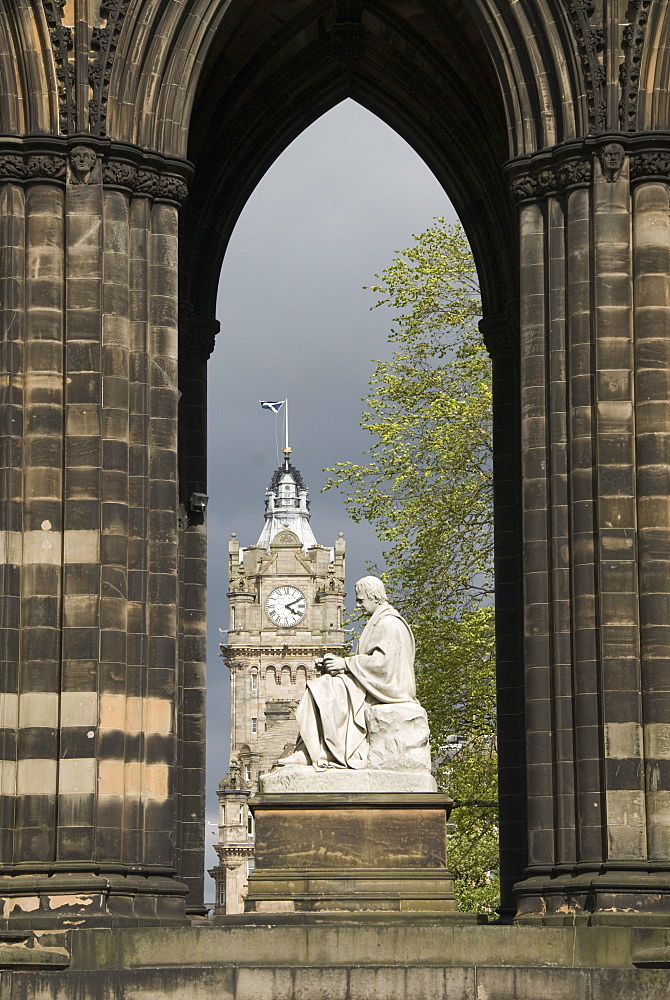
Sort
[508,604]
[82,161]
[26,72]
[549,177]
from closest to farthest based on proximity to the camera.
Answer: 1. [82,161]
2. [26,72]
3. [549,177]
4. [508,604]

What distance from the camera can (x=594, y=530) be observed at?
72.7ft

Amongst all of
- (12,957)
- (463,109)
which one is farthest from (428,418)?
(12,957)

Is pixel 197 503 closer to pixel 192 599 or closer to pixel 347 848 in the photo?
pixel 192 599

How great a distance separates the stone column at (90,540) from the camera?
21.4 metres

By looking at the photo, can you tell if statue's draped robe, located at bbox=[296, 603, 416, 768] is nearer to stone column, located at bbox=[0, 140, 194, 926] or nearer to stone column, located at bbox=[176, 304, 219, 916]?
stone column, located at bbox=[0, 140, 194, 926]

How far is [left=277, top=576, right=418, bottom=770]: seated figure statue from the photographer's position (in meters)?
23.2

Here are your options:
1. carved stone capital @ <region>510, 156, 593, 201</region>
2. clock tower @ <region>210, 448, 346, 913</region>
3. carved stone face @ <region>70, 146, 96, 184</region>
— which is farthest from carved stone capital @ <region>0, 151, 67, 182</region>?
clock tower @ <region>210, 448, 346, 913</region>

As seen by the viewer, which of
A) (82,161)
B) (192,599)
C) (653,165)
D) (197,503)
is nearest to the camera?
(82,161)

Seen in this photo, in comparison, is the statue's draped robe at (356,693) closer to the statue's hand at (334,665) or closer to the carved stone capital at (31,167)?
the statue's hand at (334,665)

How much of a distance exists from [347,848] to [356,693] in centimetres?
168

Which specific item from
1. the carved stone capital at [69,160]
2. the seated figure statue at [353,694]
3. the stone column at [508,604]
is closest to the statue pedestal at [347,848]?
the seated figure statue at [353,694]

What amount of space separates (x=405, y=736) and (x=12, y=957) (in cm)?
523

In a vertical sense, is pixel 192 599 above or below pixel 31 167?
below

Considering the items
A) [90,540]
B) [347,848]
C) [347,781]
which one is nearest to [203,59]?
[90,540]
